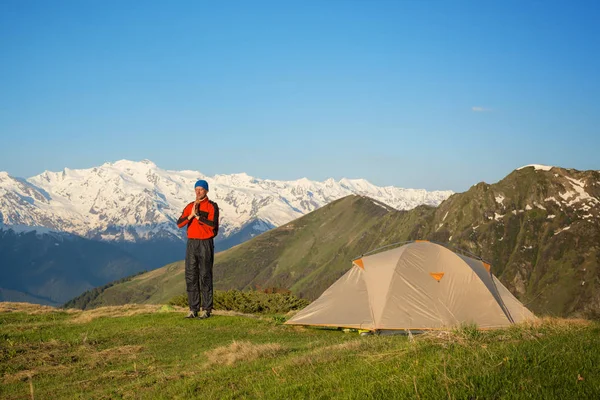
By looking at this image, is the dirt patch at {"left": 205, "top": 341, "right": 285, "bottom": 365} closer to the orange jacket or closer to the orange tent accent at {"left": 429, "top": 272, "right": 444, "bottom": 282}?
the orange jacket

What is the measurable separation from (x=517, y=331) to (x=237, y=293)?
68.7 feet

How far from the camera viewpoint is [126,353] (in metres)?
15.1

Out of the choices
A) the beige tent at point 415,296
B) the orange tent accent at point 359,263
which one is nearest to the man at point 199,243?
the beige tent at point 415,296

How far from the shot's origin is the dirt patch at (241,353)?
39.4 feet

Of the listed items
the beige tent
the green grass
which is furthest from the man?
the beige tent

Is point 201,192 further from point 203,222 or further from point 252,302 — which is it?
point 252,302

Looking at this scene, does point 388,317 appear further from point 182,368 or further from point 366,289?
point 182,368

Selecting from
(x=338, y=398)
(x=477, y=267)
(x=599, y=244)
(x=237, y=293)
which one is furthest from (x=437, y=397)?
(x=599, y=244)

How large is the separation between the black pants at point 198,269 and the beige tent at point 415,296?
11.2 feet

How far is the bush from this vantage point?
28.6 metres

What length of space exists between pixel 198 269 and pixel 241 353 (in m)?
9.34

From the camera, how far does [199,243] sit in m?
20.9

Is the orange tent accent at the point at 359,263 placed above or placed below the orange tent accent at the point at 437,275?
above

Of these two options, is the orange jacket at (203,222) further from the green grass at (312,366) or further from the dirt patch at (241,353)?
the dirt patch at (241,353)
